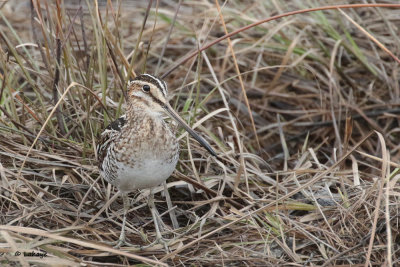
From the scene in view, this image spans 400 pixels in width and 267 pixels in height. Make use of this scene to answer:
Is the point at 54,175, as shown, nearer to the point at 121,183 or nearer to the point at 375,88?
the point at 121,183

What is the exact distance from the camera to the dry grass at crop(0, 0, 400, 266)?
3.58m

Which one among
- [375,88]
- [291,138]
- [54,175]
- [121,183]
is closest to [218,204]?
[121,183]

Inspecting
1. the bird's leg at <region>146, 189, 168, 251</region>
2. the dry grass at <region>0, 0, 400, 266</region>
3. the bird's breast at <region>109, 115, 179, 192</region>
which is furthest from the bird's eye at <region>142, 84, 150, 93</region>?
the bird's leg at <region>146, 189, 168, 251</region>

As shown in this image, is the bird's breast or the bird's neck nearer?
the bird's breast

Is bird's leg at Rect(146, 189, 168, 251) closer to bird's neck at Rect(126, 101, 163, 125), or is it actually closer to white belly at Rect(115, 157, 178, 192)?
white belly at Rect(115, 157, 178, 192)

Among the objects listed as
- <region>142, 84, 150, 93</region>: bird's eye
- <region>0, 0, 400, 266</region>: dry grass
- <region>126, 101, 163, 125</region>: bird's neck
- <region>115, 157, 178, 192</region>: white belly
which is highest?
<region>142, 84, 150, 93</region>: bird's eye

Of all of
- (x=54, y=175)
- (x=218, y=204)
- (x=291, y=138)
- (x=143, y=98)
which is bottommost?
(x=291, y=138)

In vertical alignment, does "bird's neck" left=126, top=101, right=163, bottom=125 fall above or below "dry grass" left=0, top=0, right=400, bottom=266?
above

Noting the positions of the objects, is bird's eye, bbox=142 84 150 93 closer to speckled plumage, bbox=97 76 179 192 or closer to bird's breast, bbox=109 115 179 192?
speckled plumage, bbox=97 76 179 192

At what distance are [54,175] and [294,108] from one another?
2566mm

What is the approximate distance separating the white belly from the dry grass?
36 cm

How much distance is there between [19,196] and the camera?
385 centimetres

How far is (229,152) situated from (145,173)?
0.97 m

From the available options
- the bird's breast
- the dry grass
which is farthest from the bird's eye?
the dry grass
